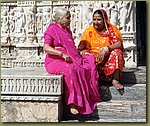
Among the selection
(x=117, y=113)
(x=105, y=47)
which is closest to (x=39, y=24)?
(x=105, y=47)

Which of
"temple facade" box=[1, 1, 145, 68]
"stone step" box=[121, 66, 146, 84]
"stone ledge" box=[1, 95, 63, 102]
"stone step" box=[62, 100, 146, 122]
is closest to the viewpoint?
"stone ledge" box=[1, 95, 63, 102]

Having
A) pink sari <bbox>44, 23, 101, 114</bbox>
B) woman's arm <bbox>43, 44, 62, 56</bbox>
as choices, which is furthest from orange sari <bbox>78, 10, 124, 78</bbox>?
woman's arm <bbox>43, 44, 62, 56</bbox>

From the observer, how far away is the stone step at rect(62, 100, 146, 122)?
3551 mm

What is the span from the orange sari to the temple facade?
1.55 feet

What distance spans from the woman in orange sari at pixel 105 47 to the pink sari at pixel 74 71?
4.7 inches

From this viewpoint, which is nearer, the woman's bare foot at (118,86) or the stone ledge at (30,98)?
the stone ledge at (30,98)

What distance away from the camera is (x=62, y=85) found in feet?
11.4

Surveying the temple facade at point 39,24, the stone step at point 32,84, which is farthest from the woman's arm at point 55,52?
the temple facade at point 39,24

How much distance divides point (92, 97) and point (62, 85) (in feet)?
0.93

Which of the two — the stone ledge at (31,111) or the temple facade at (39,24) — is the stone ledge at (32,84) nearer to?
the stone ledge at (31,111)

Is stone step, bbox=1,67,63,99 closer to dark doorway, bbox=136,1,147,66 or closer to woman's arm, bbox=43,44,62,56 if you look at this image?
woman's arm, bbox=43,44,62,56

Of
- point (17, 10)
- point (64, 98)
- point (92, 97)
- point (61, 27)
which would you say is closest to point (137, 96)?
point (92, 97)

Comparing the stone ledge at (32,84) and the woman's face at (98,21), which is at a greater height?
the woman's face at (98,21)

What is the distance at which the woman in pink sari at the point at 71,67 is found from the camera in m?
3.47
